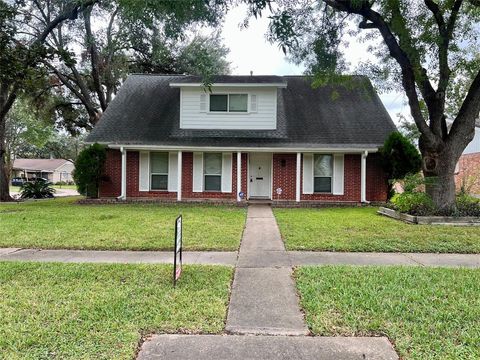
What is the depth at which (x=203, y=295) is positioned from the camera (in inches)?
159

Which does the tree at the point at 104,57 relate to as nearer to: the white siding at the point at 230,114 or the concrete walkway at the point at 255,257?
the white siding at the point at 230,114

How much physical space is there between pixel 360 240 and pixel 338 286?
10.2ft

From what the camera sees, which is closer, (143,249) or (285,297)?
(285,297)

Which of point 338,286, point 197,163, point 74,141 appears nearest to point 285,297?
point 338,286

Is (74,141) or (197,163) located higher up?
(74,141)

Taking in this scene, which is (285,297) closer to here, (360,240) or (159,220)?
(360,240)

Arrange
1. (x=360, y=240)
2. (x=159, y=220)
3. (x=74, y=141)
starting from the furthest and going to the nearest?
(x=74, y=141) < (x=159, y=220) < (x=360, y=240)

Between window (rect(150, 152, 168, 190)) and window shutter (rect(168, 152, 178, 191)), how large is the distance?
0.53 ft

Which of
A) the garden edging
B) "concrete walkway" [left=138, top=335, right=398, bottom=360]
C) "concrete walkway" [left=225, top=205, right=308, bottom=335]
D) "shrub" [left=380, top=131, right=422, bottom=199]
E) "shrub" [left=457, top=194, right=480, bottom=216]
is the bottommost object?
"concrete walkway" [left=138, top=335, right=398, bottom=360]

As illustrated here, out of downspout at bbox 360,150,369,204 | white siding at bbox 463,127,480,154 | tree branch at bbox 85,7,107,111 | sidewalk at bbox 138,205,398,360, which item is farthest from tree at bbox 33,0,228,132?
white siding at bbox 463,127,480,154

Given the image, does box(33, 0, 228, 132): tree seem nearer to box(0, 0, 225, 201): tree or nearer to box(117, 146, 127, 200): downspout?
box(0, 0, 225, 201): tree

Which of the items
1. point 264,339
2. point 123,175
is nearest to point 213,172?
point 123,175

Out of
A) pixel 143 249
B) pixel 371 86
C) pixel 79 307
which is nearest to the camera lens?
pixel 79 307

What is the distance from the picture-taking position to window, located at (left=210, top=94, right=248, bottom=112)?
15.5 m
